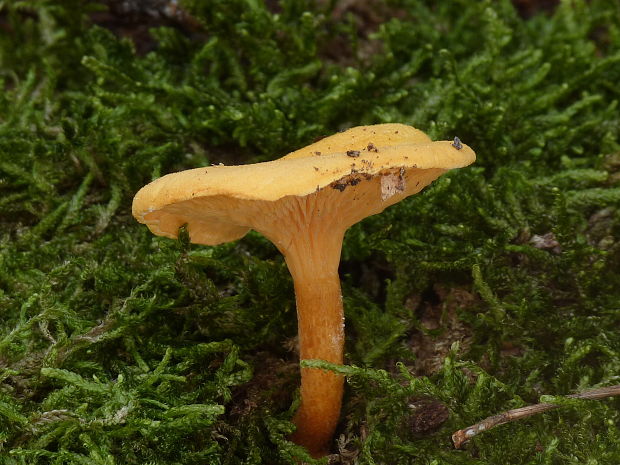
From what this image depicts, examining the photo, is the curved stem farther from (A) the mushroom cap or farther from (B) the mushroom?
(A) the mushroom cap

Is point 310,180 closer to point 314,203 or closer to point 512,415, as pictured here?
point 314,203

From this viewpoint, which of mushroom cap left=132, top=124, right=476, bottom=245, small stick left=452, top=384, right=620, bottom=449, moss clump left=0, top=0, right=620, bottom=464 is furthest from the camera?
moss clump left=0, top=0, right=620, bottom=464

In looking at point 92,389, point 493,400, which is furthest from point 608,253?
point 92,389

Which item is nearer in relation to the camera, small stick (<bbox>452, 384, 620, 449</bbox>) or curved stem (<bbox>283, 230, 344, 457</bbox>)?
small stick (<bbox>452, 384, 620, 449</bbox>)

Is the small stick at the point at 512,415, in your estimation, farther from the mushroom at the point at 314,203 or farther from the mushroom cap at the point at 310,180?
the mushroom cap at the point at 310,180

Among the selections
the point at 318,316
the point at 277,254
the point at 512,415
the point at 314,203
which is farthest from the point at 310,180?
the point at 277,254

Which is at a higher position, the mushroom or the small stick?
the mushroom

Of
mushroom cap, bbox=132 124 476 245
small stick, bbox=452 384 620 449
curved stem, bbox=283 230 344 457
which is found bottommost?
small stick, bbox=452 384 620 449

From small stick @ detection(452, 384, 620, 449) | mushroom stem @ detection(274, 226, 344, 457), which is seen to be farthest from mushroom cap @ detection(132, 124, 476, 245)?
small stick @ detection(452, 384, 620, 449)

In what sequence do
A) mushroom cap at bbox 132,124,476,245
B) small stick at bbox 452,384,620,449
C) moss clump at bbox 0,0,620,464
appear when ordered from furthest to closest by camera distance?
moss clump at bbox 0,0,620,464 → small stick at bbox 452,384,620,449 → mushroom cap at bbox 132,124,476,245
